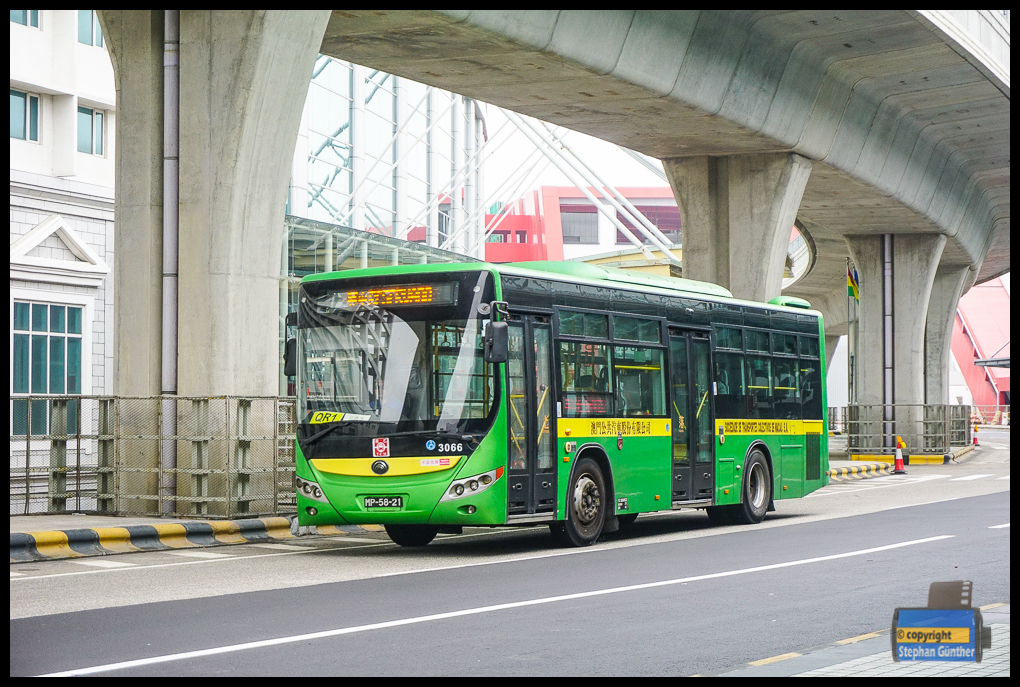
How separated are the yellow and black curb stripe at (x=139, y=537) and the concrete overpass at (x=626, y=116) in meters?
1.75

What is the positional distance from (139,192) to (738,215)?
14625 millimetres

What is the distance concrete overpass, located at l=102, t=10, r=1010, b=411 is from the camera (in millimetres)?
16172

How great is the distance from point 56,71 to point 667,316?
2296 centimetres

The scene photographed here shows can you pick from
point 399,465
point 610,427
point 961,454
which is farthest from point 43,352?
point 961,454

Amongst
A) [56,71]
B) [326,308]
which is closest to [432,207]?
[56,71]

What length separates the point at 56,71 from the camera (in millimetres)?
34469

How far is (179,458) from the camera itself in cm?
1655

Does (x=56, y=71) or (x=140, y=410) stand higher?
(x=56, y=71)

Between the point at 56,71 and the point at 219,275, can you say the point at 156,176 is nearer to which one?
the point at 219,275

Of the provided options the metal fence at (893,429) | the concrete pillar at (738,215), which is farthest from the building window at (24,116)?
the metal fence at (893,429)

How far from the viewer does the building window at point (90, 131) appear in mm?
35406

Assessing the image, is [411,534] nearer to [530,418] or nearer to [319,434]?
[319,434]

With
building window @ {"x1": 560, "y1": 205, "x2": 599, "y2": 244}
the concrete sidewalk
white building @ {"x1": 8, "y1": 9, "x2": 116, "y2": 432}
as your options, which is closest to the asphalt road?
the concrete sidewalk

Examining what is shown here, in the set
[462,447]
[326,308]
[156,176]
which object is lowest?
[462,447]
